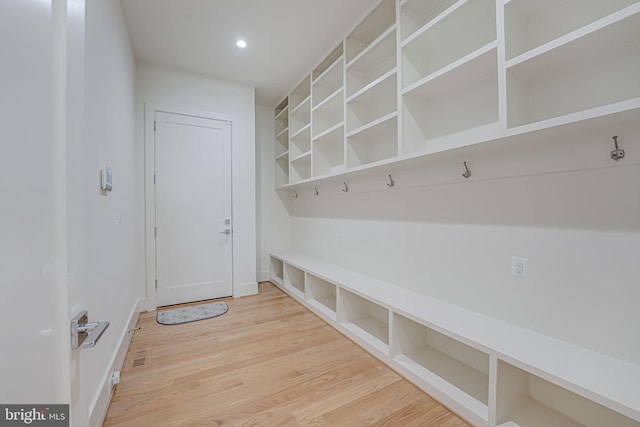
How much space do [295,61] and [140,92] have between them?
187cm

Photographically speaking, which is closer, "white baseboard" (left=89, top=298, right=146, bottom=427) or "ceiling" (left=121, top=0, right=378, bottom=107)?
"white baseboard" (left=89, top=298, right=146, bottom=427)

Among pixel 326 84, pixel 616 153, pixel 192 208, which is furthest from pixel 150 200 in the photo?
pixel 616 153

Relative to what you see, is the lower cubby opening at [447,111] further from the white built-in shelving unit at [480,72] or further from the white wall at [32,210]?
the white wall at [32,210]

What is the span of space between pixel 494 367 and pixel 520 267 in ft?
1.93

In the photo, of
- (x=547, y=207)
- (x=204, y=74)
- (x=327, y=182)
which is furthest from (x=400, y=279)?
(x=204, y=74)

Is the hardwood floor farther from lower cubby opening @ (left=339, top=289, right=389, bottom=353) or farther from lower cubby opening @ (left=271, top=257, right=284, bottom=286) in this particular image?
lower cubby opening @ (left=271, top=257, right=284, bottom=286)

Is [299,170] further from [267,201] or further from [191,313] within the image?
[191,313]

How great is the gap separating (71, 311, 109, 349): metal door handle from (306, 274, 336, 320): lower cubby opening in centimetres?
255

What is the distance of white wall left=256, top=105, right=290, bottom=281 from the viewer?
14.6ft

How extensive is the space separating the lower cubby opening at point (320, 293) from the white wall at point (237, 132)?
38.4 inches

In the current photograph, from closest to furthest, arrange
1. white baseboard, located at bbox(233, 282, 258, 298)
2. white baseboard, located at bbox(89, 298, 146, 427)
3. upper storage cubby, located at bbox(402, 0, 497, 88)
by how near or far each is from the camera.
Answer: white baseboard, located at bbox(89, 298, 146, 427) < upper storage cubby, located at bbox(402, 0, 497, 88) < white baseboard, located at bbox(233, 282, 258, 298)

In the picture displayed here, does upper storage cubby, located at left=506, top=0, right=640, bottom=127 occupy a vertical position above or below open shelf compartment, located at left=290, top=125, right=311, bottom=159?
below

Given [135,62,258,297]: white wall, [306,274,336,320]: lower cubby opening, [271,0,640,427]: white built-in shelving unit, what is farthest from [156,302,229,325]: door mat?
[271,0,640,427]: white built-in shelving unit

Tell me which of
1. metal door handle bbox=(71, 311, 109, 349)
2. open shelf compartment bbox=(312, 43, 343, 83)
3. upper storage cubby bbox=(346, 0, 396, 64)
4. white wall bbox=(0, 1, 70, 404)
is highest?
open shelf compartment bbox=(312, 43, 343, 83)
